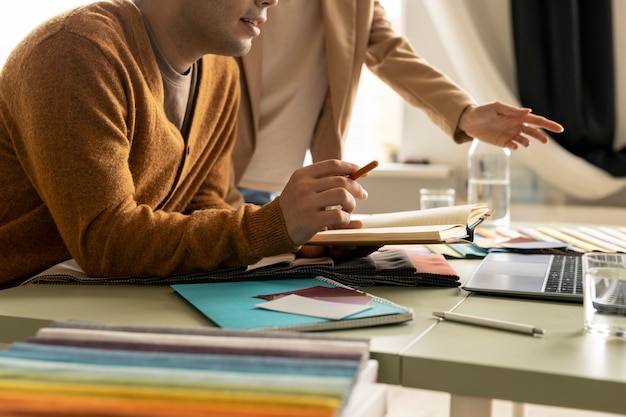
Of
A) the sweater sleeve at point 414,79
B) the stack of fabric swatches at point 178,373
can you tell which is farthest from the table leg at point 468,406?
the sweater sleeve at point 414,79

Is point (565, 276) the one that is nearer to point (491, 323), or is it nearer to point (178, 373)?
point (491, 323)

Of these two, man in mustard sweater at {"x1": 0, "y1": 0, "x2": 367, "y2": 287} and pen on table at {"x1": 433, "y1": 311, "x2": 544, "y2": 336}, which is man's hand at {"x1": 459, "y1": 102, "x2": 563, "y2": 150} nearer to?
man in mustard sweater at {"x1": 0, "y1": 0, "x2": 367, "y2": 287}

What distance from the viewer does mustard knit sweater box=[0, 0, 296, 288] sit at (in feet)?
3.43

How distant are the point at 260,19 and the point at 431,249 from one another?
0.51 meters

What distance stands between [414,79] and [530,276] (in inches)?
34.0

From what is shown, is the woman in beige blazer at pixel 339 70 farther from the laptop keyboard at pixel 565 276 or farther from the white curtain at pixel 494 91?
the white curtain at pixel 494 91

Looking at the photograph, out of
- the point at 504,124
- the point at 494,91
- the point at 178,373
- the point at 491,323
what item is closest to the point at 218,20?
the point at 504,124

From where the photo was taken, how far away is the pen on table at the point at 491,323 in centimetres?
82

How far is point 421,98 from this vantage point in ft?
6.07

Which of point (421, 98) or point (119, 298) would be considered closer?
point (119, 298)

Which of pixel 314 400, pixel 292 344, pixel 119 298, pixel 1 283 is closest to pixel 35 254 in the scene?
pixel 1 283

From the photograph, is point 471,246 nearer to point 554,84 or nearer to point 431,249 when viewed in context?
point 431,249

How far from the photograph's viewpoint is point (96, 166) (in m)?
1.04

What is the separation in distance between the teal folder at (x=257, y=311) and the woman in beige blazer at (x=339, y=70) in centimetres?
79
